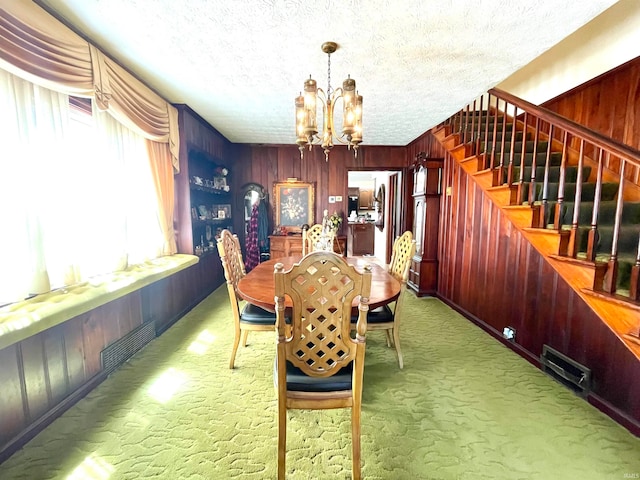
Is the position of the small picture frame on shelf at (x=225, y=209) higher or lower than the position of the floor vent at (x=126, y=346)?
higher

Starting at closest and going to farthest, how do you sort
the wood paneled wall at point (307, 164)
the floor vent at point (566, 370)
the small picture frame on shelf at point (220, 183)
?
the floor vent at point (566, 370) < the small picture frame on shelf at point (220, 183) < the wood paneled wall at point (307, 164)

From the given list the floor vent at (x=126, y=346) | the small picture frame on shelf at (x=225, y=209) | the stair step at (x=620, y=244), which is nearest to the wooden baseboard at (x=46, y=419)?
the floor vent at (x=126, y=346)

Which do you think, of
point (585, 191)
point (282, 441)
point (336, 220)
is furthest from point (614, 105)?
point (336, 220)

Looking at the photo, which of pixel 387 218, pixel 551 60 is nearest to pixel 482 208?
pixel 551 60

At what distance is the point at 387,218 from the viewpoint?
6.34m

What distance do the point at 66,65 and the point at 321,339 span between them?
2.18 metres

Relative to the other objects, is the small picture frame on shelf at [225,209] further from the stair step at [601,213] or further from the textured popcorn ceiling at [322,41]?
the stair step at [601,213]

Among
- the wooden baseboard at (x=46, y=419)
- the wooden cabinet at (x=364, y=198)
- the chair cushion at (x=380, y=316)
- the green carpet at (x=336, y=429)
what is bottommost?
the green carpet at (x=336, y=429)

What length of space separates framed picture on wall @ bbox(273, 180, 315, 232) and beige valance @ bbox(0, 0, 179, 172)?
2.75 metres

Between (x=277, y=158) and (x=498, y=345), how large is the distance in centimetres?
432

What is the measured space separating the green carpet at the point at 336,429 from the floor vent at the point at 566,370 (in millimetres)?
70

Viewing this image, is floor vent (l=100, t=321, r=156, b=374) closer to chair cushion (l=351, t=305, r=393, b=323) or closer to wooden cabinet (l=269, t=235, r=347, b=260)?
chair cushion (l=351, t=305, r=393, b=323)

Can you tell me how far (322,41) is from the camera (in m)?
1.91

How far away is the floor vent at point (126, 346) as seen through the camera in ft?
7.04
